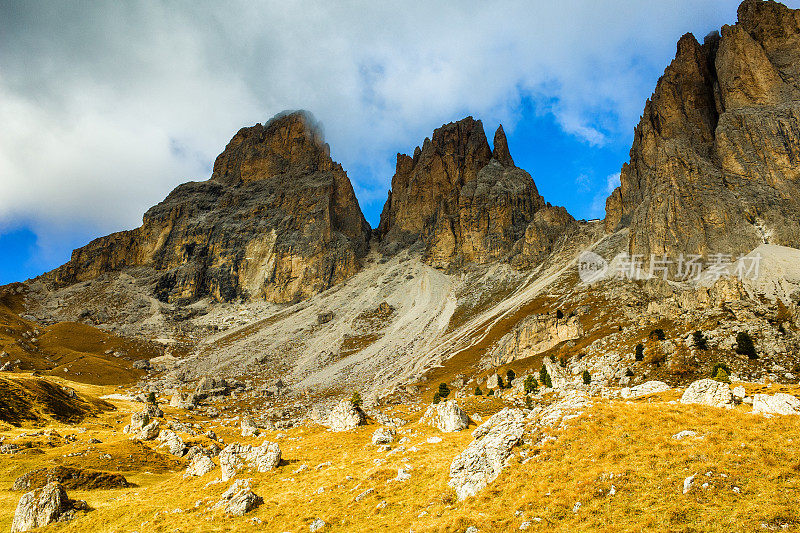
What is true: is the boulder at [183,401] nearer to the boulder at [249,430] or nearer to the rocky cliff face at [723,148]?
the boulder at [249,430]

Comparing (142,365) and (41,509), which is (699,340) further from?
(142,365)

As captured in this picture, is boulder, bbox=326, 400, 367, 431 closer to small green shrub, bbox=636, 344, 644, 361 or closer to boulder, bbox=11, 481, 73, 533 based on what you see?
boulder, bbox=11, 481, 73, 533

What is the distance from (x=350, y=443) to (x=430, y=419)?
773cm

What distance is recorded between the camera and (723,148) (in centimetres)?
14900

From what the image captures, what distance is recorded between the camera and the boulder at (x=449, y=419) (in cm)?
3266

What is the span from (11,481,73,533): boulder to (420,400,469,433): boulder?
25.9m

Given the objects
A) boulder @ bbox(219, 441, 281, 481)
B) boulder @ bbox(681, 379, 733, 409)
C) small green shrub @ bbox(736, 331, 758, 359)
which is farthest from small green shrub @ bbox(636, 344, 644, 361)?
boulder @ bbox(219, 441, 281, 481)

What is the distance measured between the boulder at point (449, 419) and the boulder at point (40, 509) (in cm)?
2593

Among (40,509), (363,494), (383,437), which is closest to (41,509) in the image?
(40,509)

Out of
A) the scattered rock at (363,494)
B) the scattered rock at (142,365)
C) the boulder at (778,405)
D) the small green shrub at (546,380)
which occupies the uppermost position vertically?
the scattered rock at (142,365)

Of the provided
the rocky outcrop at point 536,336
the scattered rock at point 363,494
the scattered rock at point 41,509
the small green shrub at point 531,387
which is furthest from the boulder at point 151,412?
the rocky outcrop at point 536,336

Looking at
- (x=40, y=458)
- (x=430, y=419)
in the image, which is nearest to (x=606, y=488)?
(x=430, y=419)

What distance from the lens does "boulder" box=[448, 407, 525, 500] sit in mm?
19125

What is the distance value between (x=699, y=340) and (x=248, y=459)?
2380 inches
